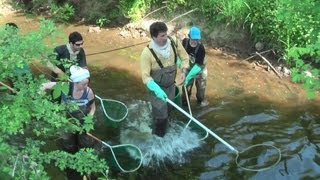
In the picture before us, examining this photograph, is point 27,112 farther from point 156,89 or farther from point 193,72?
point 193,72

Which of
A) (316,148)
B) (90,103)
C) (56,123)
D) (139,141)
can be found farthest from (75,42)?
(316,148)

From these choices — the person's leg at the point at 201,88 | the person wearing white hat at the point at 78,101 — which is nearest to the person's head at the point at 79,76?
the person wearing white hat at the point at 78,101

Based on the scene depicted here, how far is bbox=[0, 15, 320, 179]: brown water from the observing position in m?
6.87

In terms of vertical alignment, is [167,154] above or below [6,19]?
below

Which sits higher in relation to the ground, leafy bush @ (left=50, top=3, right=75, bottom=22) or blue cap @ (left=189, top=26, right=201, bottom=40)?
leafy bush @ (left=50, top=3, right=75, bottom=22)

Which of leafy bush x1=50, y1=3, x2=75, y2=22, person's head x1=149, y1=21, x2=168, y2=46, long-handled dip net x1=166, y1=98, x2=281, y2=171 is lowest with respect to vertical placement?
long-handled dip net x1=166, y1=98, x2=281, y2=171

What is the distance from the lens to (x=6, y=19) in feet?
47.6

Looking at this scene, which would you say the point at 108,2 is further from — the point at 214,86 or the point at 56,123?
the point at 56,123

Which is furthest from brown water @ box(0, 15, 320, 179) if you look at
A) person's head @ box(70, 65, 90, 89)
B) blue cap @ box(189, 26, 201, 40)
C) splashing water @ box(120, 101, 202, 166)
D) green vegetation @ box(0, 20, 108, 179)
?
green vegetation @ box(0, 20, 108, 179)

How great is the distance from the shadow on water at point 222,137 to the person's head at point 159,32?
Result: 188 centimetres

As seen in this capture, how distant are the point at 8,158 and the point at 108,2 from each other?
10.1 meters

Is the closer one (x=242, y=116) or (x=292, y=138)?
(x=292, y=138)

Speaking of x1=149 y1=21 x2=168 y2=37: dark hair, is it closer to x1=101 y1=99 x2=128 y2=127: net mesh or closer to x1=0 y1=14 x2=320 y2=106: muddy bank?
x1=101 y1=99 x2=128 y2=127: net mesh

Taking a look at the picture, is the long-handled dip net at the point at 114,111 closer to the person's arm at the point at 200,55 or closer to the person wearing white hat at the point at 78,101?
the person wearing white hat at the point at 78,101
